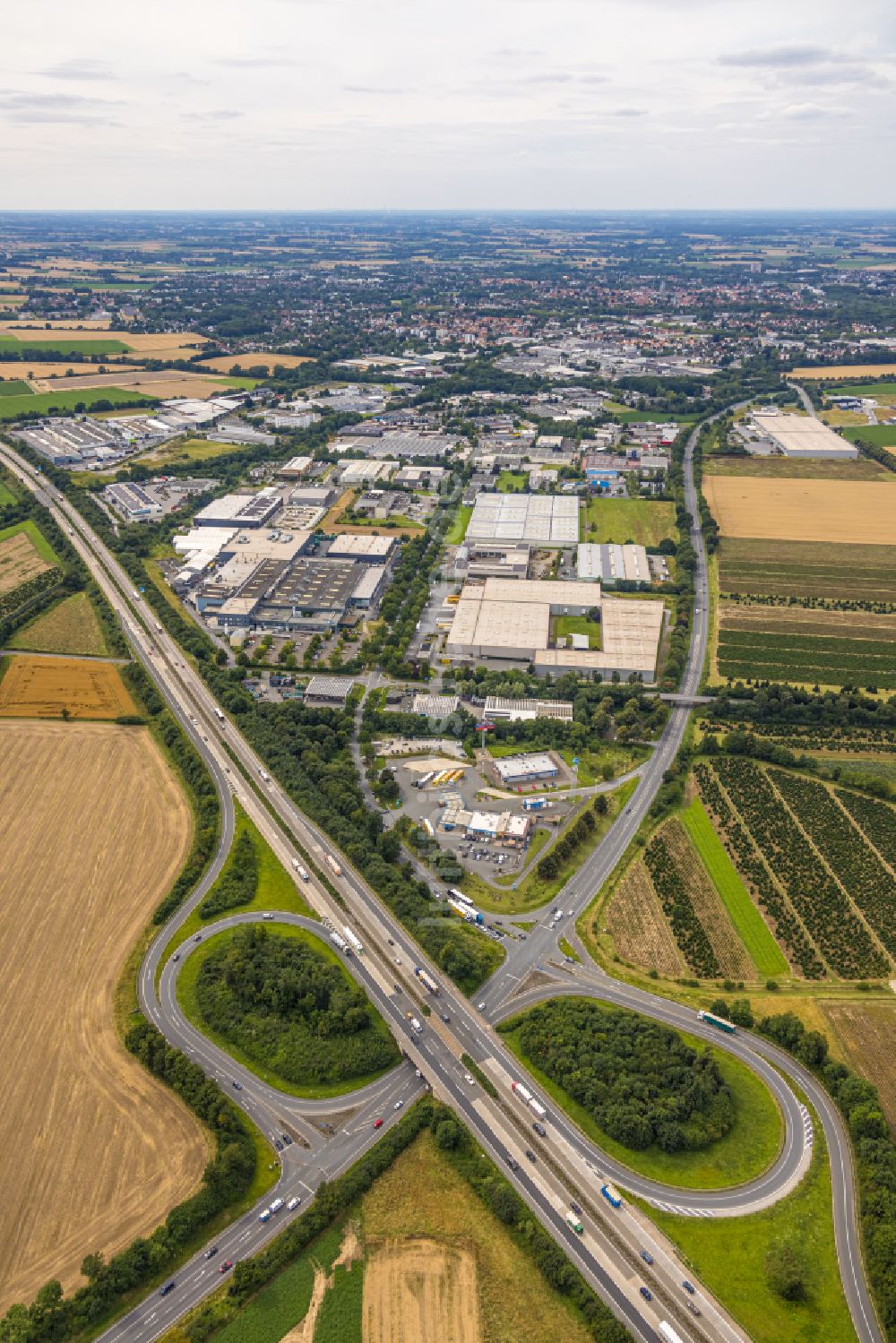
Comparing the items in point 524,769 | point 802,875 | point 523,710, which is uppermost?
point 523,710

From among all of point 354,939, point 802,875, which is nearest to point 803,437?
Answer: point 802,875

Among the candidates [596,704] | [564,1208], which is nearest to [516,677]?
[596,704]

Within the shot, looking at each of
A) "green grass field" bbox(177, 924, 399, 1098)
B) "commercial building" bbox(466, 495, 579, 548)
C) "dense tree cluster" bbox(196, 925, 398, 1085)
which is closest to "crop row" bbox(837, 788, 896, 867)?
"green grass field" bbox(177, 924, 399, 1098)

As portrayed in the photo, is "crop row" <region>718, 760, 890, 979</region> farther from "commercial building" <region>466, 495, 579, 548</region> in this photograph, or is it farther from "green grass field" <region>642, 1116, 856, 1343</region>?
"commercial building" <region>466, 495, 579, 548</region>

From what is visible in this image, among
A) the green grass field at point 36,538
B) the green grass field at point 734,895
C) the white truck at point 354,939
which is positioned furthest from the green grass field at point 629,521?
the white truck at point 354,939

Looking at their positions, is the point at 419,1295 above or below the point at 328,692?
below

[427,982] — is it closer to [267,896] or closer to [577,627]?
[267,896]
